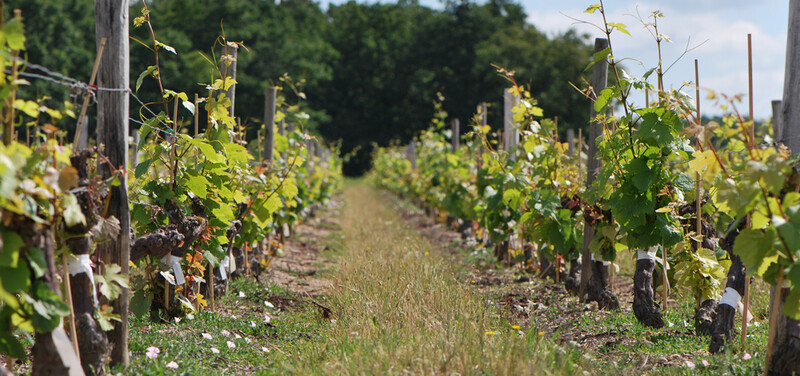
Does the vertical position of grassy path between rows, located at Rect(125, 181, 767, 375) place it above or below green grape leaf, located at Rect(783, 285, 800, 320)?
below

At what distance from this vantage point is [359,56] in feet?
161

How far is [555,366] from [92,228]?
2280 millimetres

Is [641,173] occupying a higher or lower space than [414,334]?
higher

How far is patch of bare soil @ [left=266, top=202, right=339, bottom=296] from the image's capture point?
23.0 ft

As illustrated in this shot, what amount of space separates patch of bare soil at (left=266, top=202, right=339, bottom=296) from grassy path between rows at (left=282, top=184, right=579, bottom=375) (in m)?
→ 0.76

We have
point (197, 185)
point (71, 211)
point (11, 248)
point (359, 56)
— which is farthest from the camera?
point (359, 56)

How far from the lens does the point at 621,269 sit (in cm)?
768

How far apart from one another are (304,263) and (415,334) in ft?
16.5

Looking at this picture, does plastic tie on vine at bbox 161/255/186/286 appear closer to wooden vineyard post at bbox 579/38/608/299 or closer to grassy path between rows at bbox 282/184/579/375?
grassy path between rows at bbox 282/184/579/375

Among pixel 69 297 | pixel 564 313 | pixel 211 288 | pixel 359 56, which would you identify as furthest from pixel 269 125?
pixel 359 56

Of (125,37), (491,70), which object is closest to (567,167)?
(125,37)

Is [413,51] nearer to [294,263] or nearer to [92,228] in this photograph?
[294,263]

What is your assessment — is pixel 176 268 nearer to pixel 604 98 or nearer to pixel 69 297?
pixel 69 297

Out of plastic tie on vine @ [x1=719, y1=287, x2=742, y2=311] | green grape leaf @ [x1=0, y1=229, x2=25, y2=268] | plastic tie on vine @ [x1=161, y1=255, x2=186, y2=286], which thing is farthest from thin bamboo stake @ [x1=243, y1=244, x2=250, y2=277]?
plastic tie on vine @ [x1=719, y1=287, x2=742, y2=311]
